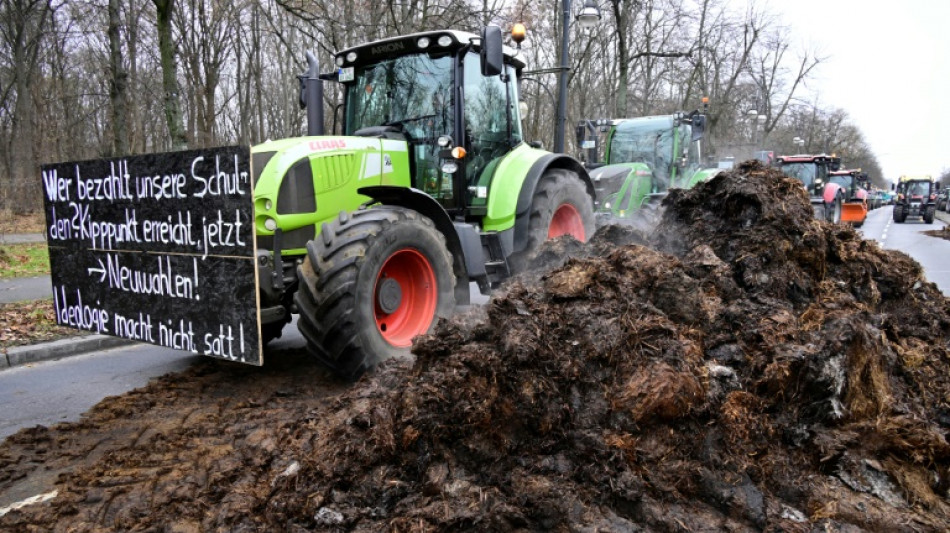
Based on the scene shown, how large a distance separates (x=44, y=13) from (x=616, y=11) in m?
22.4

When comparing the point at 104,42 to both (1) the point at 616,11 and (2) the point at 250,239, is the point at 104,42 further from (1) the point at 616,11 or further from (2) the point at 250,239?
(2) the point at 250,239

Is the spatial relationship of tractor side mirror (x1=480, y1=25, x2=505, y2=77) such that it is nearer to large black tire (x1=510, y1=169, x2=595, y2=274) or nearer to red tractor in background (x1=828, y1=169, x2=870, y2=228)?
large black tire (x1=510, y1=169, x2=595, y2=274)

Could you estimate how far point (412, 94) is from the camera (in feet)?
19.9

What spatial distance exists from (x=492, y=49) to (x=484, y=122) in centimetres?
118

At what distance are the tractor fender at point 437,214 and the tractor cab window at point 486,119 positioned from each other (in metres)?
1.00

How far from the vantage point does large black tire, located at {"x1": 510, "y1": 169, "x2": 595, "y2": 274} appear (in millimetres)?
6824

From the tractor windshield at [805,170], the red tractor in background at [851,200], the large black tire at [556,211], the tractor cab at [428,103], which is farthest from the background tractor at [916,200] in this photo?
the tractor cab at [428,103]

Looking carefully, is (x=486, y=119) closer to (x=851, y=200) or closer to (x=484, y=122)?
(x=484, y=122)

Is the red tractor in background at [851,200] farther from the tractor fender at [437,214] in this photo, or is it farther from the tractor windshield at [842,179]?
the tractor fender at [437,214]

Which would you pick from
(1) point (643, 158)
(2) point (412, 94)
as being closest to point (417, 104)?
(2) point (412, 94)

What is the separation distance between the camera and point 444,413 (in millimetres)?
3014

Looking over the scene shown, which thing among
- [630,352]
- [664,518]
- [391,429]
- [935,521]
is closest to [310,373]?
[391,429]

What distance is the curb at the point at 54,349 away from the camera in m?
6.15

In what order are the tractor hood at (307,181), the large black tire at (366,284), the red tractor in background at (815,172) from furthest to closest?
the red tractor in background at (815,172)
the tractor hood at (307,181)
the large black tire at (366,284)
